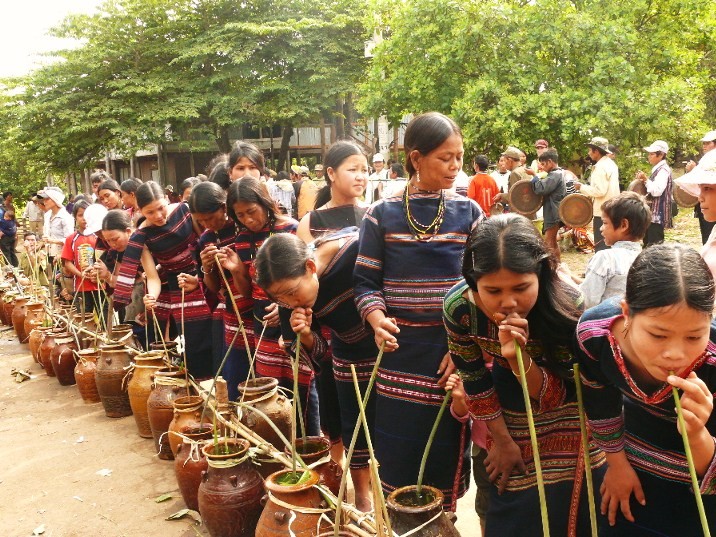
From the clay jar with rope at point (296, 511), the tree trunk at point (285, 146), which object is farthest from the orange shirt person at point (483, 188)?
the tree trunk at point (285, 146)

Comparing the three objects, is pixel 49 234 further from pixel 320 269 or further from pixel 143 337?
pixel 320 269

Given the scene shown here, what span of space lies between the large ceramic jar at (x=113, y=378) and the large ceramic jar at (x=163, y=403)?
2.72 feet

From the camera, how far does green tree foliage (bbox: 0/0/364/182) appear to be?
55.6 ft

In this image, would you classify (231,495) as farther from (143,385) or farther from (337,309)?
(143,385)

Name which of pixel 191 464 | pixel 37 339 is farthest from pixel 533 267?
pixel 37 339

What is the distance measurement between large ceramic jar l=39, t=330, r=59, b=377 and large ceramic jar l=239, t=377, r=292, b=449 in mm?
3544

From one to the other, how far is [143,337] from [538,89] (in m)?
8.51

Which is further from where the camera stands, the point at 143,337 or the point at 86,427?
the point at 143,337

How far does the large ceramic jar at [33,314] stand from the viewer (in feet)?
22.5

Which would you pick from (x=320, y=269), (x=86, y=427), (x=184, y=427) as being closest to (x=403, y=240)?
(x=320, y=269)

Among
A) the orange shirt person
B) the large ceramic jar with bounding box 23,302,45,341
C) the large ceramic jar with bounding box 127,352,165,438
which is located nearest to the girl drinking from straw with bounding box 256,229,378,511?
the large ceramic jar with bounding box 127,352,165,438

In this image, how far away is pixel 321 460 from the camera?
230 centimetres

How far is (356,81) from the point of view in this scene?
59.4 feet

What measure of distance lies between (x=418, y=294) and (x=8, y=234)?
1252cm
